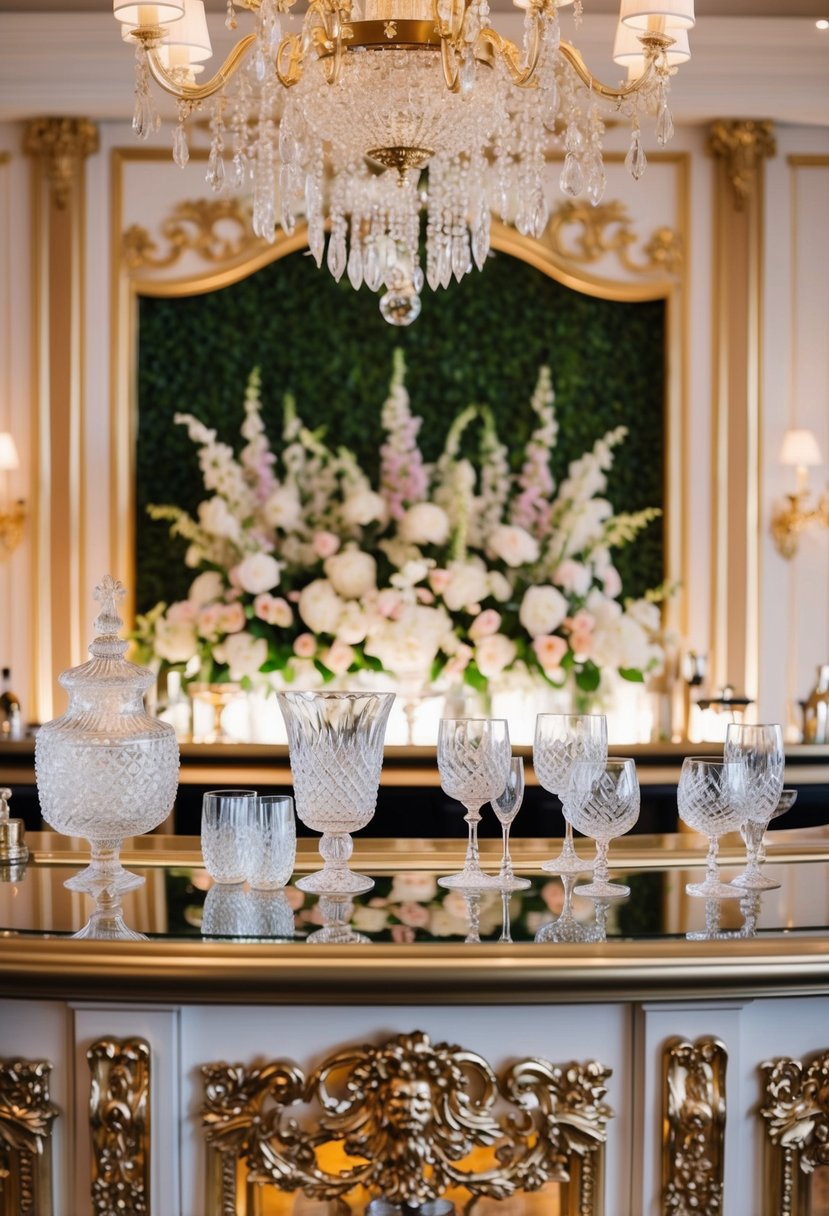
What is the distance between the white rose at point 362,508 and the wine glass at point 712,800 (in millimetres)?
3311

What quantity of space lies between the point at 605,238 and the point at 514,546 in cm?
134

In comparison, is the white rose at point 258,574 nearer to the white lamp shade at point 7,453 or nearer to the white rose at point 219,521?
the white rose at point 219,521

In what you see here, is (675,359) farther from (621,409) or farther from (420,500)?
(420,500)

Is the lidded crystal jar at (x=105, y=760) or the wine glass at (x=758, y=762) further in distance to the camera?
the wine glass at (x=758, y=762)

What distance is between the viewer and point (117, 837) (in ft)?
5.93

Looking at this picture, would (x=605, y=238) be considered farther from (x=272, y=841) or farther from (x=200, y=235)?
(x=272, y=841)

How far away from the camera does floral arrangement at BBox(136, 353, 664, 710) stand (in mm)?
4973

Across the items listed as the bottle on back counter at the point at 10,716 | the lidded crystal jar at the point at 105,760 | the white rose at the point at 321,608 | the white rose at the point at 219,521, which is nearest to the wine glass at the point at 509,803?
the lidded crystal jar at the point at 105,760

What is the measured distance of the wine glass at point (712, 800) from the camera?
1.85 metres

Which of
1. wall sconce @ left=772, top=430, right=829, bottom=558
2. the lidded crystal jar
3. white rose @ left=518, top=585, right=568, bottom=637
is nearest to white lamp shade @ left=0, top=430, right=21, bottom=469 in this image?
white rose @ left=518, top=585, right=568, bottom=637

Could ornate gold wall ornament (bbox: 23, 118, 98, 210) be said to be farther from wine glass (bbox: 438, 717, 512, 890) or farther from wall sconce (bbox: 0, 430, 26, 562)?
wine glass (bbox: 438, 717, 512, 890)

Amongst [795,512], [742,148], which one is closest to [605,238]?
[742,148]

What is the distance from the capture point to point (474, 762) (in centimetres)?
189

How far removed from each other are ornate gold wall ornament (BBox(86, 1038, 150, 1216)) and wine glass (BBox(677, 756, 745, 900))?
2.35ft
